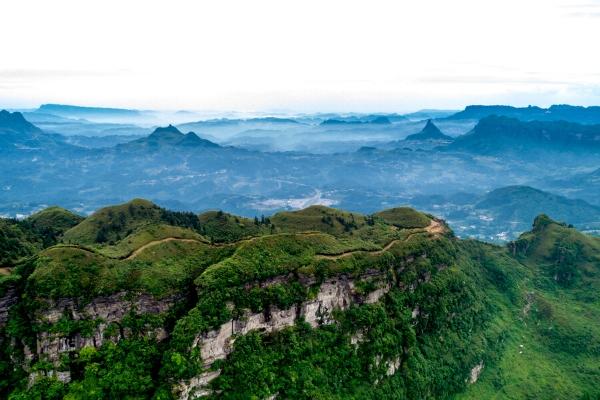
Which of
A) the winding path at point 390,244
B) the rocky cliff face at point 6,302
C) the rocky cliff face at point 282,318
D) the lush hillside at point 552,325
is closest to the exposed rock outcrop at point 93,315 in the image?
the rocky cliff face at point 6,302

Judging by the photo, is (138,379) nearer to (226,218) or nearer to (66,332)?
(66,332)

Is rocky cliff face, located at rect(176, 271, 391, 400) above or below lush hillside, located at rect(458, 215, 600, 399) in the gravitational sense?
above

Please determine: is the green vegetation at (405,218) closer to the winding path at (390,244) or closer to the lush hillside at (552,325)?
the winding path at (390,244)

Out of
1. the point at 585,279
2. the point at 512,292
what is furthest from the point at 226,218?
the point at 585,279

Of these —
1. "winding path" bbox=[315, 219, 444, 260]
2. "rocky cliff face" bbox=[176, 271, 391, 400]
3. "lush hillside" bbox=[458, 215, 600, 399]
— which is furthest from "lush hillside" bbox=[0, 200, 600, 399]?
"winding path" bbox=[315, 219, 444, 260]

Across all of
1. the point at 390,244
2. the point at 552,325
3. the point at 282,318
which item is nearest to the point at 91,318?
the point at 282,318

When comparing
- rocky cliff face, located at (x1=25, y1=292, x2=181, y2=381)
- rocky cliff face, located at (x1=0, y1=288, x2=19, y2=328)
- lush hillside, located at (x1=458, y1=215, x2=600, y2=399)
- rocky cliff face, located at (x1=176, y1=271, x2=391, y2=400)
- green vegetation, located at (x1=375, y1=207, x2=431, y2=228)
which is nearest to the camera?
rocky cliff face, located at (x1=25, y1=292, x2=181, y2=381)

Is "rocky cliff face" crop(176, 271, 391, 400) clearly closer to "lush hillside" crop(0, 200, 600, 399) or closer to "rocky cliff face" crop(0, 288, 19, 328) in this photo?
"lush hillside" crop(0, 200, 600, 399)

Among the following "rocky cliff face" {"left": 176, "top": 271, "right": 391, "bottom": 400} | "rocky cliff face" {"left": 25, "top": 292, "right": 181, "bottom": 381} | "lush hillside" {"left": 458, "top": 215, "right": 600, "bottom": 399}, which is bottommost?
"lush hillside" {"left": 458, "top": 215, "right": 600, "bottom": 399}

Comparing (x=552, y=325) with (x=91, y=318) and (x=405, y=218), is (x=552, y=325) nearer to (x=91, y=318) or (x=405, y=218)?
(x=405, y=218)
